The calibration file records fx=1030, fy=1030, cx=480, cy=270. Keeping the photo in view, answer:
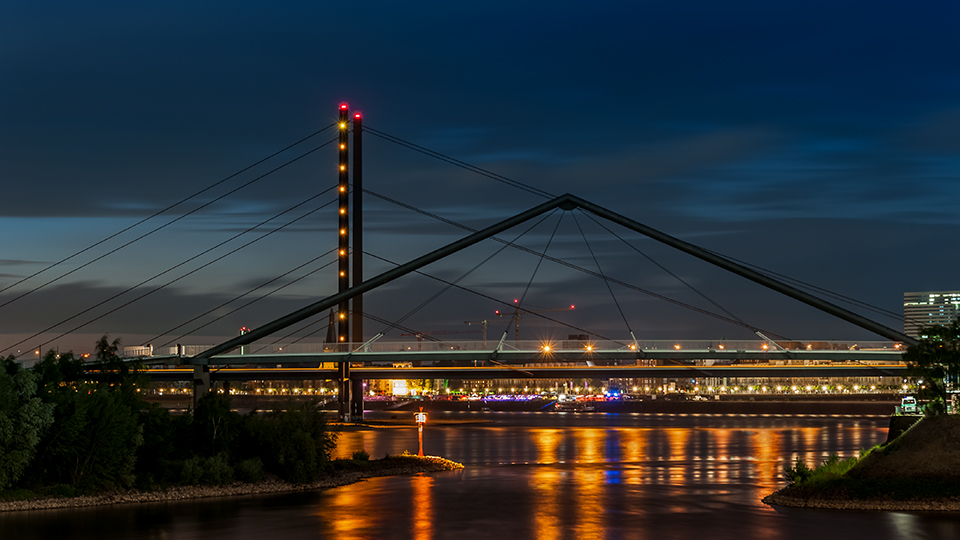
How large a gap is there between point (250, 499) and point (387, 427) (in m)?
74.6

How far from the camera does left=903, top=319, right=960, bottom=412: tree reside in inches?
1682

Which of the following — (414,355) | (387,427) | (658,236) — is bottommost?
(387,427)

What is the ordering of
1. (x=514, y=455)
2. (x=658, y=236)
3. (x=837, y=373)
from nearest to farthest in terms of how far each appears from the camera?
(x=514, y=455), (x=658, y=236), (x=837, y=373)

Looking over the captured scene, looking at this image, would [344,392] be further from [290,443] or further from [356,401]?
[290,443]

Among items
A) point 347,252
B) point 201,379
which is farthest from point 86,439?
point 347,252

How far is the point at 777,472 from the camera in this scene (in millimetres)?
52938

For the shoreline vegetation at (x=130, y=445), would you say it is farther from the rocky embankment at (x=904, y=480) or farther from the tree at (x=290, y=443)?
the rocky embankment at (x=904, y=480)

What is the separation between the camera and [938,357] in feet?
143

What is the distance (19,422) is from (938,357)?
3757 cm

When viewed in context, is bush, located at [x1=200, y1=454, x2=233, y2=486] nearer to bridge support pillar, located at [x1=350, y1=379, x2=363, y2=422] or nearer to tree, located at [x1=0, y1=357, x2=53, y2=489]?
tree, located at [x1=0, y1=357, x2=53, y2=489]

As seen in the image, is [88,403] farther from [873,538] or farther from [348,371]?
[348,371]

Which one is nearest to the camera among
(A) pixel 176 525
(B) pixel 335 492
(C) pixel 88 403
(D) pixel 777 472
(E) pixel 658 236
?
(A) pixel 176 525

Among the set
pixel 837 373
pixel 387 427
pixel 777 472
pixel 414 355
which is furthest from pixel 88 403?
pixel 837 373

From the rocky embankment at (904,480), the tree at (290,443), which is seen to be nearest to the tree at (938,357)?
the rocky embankment at (904,480)
